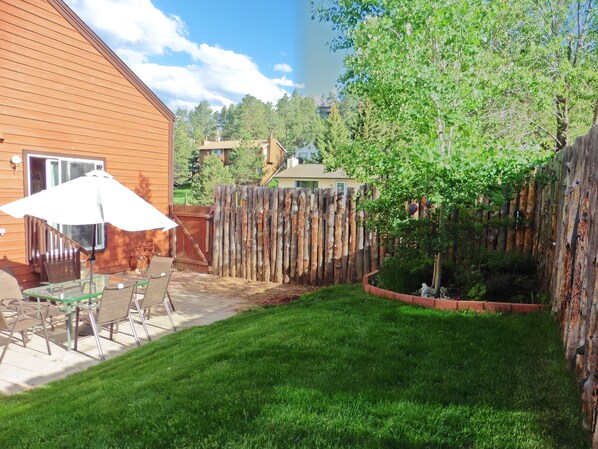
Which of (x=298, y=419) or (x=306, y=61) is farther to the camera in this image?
(x=306, y=61)

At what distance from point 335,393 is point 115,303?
3503 mm

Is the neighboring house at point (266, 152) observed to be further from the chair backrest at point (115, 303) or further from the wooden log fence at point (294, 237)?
the chair backrest at point (115, 303)

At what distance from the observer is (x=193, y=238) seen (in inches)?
402

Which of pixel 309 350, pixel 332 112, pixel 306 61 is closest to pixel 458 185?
pixel 309 350

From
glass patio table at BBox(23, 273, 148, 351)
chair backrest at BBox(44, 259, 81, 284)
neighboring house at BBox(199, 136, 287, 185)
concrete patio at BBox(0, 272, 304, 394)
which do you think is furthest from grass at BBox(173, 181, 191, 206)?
glass patio table at BBox(23, 273, 148, 351)

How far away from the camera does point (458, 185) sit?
470 cm

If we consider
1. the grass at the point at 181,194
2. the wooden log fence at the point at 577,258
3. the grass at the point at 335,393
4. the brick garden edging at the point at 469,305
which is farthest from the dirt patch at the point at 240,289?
the grass at the point at 181,194

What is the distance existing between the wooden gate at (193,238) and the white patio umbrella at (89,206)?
417 cm

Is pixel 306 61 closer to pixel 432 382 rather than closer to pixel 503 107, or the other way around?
pixel 503 107

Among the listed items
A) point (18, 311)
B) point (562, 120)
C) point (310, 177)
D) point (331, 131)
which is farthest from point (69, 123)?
point (331, 131)

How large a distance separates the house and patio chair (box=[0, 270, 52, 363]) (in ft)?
7.31

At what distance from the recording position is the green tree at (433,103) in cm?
474

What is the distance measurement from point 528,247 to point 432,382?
12.1 ft

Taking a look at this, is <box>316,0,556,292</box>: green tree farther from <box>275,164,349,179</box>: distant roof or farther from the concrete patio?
<box>275,164,349,179</box>: distant roof
